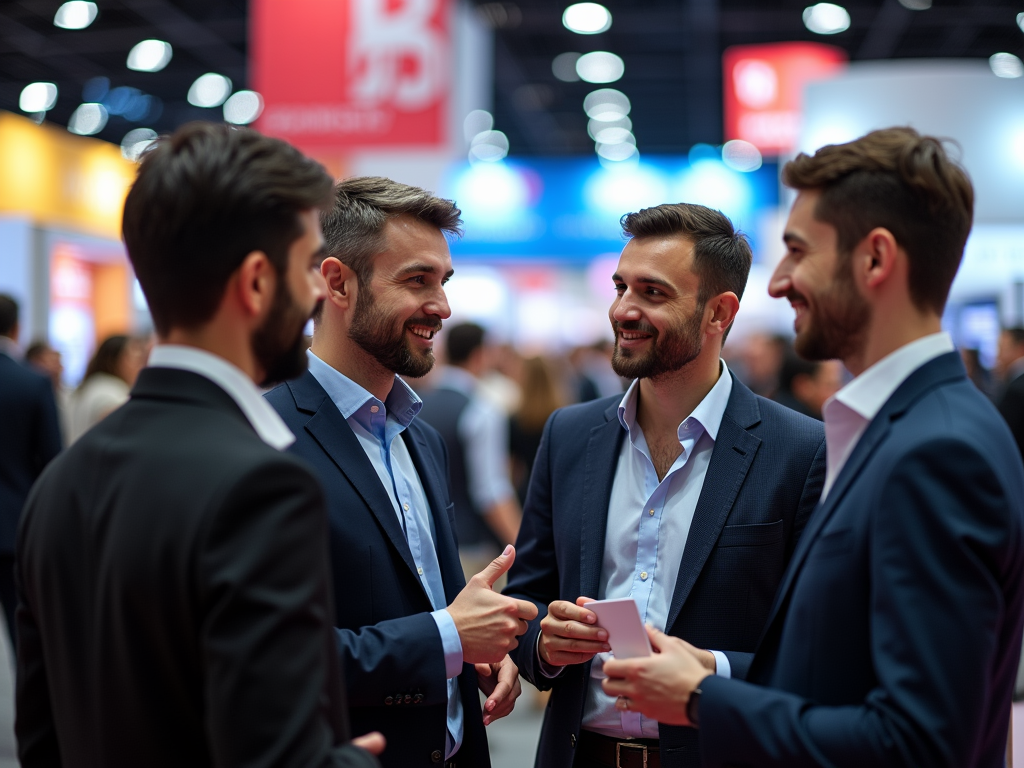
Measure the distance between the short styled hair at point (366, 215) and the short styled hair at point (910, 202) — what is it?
989mm

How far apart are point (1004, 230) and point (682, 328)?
442 centimetres

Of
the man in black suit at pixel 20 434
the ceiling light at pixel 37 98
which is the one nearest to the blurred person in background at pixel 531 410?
the man in black suit at pixel 20 434

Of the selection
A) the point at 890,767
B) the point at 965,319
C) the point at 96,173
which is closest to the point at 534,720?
the point at 965,319

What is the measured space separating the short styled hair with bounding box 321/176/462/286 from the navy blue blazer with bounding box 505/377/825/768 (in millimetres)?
645

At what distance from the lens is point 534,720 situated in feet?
16.9

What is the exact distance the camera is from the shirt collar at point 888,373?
1.44m

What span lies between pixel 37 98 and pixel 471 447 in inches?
583

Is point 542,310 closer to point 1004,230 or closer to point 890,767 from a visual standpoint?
point 1004,230

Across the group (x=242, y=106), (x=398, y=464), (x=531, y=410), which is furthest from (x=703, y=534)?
(x=242, y=106)

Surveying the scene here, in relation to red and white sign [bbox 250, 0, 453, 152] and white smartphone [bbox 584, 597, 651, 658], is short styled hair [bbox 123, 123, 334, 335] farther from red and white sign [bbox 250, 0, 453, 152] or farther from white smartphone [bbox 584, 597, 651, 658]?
red and white sign [bbox 250, 0, 453, 152]

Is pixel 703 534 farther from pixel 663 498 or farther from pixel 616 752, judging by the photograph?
pixel 616 752

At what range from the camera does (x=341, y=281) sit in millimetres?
2145

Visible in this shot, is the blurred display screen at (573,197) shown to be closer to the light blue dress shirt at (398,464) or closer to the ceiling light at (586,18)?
the ceiling light at (586,18)

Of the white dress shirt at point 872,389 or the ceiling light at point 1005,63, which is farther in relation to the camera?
the ceiling light at point 1005,63
